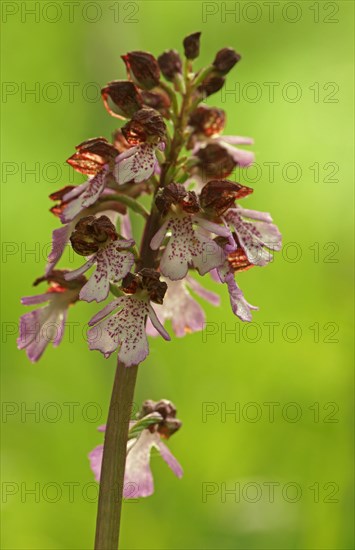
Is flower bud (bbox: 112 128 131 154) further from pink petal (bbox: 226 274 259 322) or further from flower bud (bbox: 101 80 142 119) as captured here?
pink petal (bbox: 226 274 259 322)

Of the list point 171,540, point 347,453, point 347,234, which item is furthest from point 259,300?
point 171,540

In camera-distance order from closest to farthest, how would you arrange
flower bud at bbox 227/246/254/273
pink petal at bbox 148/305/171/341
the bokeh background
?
pink petal at bbox 148/305/171/341, flower bud at bbox 227/246/254/273, the bokeh background

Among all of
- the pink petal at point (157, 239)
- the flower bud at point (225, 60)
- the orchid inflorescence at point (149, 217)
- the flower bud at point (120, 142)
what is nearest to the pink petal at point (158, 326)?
the orchid inflorescence at point (149, 217)

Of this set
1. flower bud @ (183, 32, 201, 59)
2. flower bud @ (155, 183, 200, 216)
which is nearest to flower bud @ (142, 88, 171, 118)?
flower bud @ (183, 32, 201, 59)

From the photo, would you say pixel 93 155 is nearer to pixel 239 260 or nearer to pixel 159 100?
pixel 159 100

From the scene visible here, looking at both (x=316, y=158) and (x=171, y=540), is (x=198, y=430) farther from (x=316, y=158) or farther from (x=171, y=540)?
(x=316, y=158)

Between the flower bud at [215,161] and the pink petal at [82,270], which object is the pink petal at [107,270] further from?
the flower bud at [215,161]
